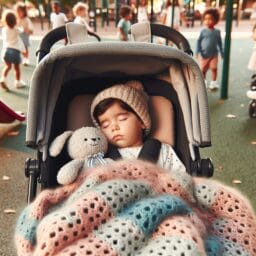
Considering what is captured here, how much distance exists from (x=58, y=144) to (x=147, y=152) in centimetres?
43

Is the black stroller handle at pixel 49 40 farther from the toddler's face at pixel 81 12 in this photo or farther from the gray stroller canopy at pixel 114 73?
the toddler's face at pixel 81 12

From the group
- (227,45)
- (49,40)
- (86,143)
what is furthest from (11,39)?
(86,143)

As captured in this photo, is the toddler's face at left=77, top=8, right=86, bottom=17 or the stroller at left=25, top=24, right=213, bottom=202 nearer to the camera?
the stroller at left=25, top=24, right=213, bottom=202

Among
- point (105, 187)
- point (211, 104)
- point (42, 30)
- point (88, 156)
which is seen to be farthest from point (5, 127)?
point (42, 30)

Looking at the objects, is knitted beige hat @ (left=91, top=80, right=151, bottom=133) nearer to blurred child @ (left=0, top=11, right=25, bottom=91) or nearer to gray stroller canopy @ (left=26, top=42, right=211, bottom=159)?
gray stroller canopy @ (left=26, top=42, right=211, bottom=159)

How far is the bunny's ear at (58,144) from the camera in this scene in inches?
89.7

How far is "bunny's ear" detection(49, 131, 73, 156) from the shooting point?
2279 mm

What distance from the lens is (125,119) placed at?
2410 mm

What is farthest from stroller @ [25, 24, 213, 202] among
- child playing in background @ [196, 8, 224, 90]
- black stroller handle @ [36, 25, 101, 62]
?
child playing in background @ [196, 8, 224, 90]

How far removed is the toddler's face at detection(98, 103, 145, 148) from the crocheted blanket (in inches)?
18.3

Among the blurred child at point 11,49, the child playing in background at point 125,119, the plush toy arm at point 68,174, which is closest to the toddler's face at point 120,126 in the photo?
the child playing in background at point 125,119

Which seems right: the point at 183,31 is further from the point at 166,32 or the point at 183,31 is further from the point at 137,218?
the point at 137,218

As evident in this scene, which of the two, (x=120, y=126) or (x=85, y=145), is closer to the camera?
(x=85, y=145)

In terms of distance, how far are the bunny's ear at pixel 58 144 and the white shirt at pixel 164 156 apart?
28cm
